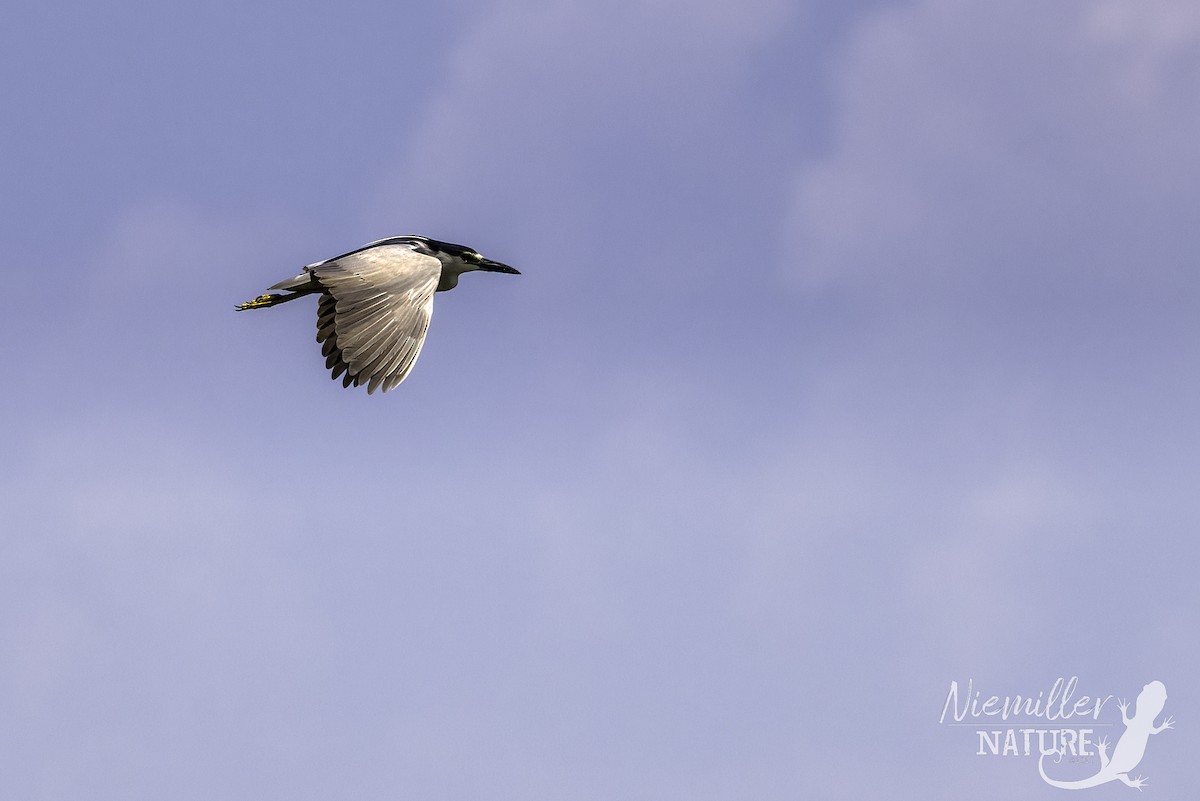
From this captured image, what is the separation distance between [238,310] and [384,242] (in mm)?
2852

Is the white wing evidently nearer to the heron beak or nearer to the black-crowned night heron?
the black-crowned night heron

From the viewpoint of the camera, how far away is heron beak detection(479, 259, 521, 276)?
90.6 ft

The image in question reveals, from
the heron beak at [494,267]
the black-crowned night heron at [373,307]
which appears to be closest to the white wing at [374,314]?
the black-crowned night heron at [373,307]

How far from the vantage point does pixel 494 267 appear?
91.5 ft

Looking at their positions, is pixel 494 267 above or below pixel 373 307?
above

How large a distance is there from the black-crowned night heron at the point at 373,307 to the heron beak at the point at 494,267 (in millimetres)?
2060

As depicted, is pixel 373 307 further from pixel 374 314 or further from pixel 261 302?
pixel 261 302

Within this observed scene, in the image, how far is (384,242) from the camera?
25.9 m

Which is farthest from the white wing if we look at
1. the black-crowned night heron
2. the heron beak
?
the heron beak

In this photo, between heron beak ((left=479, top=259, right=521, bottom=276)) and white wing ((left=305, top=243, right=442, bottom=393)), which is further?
heron beak ((left=479, top=259, right=521, bottom=276))

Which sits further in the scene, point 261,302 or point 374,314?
point 261,302

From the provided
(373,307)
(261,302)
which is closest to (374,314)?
(373,307)

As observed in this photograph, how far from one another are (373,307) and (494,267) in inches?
216

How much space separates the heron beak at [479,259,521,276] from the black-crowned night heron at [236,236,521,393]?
81.1 inches
